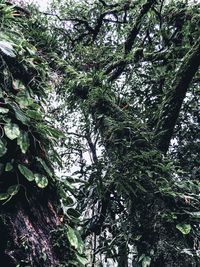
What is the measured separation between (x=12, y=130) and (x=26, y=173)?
0.20 m

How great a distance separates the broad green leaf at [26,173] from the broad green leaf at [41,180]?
23 mm

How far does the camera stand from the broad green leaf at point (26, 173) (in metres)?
1.56

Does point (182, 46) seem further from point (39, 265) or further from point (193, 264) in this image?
point (39, 265)

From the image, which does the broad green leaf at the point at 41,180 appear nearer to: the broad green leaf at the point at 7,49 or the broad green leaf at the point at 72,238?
the broad green leaf at the point at 72,238

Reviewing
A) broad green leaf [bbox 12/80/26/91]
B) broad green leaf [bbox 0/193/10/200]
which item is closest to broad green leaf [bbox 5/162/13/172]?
broad green leaf [bbox 0/193/10/200]

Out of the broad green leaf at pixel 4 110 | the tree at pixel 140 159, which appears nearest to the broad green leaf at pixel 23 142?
the broad green leaf at pixel 4 110

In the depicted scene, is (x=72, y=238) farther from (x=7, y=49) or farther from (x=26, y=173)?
(x=7, y=49)

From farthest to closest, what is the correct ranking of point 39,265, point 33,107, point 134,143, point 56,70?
1. point 56,70
2. point 134,143
3. point 33,107
4. point 39,265

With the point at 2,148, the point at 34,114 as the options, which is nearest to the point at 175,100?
the point at 34,114

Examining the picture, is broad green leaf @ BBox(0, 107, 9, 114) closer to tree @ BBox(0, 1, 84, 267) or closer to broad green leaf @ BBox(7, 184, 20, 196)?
tree @ BBox(0, 1, 84, 267)

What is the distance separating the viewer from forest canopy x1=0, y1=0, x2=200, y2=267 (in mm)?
1559

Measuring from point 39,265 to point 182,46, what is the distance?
8.90 ft

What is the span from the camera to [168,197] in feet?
7.68

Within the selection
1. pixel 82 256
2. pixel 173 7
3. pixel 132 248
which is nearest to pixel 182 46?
pixel 173 7
